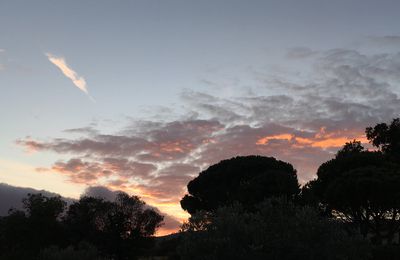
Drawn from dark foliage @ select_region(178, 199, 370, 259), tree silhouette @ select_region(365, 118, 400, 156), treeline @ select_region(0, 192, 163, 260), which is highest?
tree silhouette @ select_region(365, 118, 400, 156)

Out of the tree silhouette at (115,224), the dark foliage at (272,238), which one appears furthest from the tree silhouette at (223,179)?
the dark foliage at (272,238)

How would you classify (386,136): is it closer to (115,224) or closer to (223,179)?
(223,179)

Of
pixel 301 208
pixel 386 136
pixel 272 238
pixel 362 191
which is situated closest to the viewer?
pixel 272 238

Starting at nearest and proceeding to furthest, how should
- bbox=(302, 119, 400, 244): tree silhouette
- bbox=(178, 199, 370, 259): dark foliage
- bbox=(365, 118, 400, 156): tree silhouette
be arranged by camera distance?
bbox=(178, 199, 370, 259): dark foliage, bbox=(302, 119, 400, 244): tree silhouette, bbox=(365, 118, 400, 156): tree silhouette

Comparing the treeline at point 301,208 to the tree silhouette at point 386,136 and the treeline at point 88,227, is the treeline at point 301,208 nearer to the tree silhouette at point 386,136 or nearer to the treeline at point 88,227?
the tree silhouette at point 386,136

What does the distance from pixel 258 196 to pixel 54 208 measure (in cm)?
4284

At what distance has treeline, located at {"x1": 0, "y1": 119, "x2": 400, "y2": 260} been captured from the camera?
74.3 feet

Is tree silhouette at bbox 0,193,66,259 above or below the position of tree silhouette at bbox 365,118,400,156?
below

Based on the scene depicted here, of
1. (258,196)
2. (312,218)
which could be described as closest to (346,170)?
(258,196)

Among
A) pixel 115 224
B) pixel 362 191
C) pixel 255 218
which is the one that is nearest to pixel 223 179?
pixel 115 224

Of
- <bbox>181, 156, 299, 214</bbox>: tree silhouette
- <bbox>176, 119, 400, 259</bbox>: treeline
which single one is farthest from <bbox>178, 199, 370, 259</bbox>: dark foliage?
<bbox>181, 156, 299, 214</bbox>: tree silhouette

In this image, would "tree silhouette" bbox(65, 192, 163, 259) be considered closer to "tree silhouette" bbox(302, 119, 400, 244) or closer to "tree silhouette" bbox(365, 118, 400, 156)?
"tree silhouette" bbox(302, 119, 400, 244)

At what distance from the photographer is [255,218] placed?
2370 centimetres

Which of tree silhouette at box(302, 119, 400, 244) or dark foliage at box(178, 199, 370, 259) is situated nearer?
dark foliage at box(178, 199, 370, 259)
